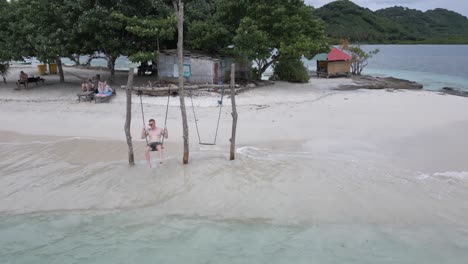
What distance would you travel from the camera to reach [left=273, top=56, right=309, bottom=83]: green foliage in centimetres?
2562

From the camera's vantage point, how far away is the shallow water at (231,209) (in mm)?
6867

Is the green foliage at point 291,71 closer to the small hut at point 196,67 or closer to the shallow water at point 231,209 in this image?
the small hut at point 196,67

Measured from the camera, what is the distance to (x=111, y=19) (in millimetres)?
19219

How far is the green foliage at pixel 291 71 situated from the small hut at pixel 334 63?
5.79 meters

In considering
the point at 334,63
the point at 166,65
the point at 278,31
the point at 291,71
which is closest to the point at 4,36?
the point at 166,65

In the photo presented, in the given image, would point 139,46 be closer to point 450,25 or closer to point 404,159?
point 404,159

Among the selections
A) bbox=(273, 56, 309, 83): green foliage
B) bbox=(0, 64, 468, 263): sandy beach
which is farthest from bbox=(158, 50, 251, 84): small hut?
bbox=(273, 56, 309, 83): green foliage

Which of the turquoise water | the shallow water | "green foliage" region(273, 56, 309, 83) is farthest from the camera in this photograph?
"green foliage" region(273, 56, 309, 83)

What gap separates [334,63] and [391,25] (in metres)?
66.7

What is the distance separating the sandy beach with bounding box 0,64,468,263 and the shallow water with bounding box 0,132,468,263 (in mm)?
40

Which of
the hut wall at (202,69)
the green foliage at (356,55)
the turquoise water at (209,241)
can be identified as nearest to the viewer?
the turquoise water at (209,241)

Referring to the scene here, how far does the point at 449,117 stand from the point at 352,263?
11.3 m

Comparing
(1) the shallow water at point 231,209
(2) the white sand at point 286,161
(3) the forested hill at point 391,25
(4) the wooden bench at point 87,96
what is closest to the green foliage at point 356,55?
(2) the white sand at point 286,161

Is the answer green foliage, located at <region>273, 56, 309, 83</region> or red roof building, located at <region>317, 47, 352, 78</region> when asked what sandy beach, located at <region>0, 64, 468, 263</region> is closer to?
green foliage, located at <region>273, 56, 309, 83</region>
